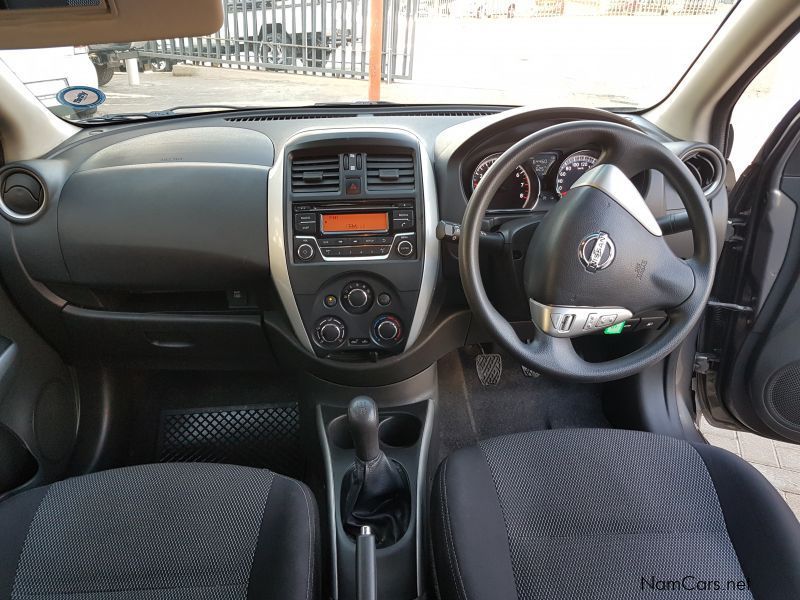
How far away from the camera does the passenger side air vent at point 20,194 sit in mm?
1530

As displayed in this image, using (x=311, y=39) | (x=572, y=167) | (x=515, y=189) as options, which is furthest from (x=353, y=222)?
(x=311, y=39)

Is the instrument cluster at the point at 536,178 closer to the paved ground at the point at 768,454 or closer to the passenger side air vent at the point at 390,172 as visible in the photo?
the passenger side air vent at the point at 390,172

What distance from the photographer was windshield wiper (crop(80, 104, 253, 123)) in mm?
1894

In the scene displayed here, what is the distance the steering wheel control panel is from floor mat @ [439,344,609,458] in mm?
822

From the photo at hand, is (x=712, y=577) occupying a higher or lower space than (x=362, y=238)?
lower

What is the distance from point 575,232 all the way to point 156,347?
1349 millimetres

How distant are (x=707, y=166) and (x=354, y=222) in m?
1.00

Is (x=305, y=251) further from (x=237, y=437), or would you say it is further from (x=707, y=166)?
(x=707, y=166)

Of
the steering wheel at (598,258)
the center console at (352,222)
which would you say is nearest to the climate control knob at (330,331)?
the center console at (352,222)

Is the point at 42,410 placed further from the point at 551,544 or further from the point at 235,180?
the point at 551,544

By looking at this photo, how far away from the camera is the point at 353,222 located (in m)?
1.50

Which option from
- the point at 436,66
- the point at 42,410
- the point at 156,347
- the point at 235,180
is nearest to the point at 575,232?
the point at 235,180

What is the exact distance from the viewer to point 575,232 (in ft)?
3.72

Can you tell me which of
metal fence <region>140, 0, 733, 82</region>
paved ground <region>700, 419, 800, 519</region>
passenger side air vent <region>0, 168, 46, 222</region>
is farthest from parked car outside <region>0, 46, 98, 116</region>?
paved ground <region>700, 419, 800, 519</region>
